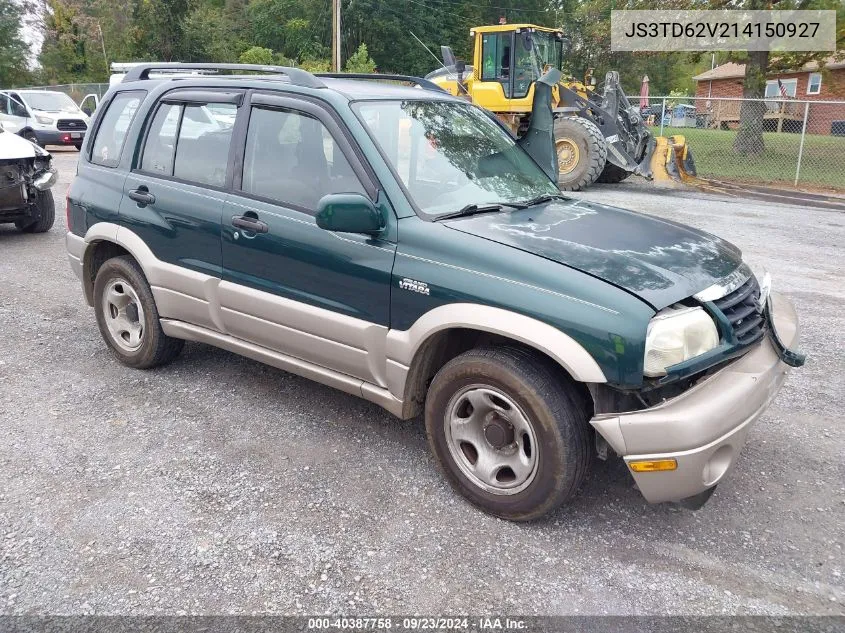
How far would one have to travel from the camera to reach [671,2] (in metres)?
19.2

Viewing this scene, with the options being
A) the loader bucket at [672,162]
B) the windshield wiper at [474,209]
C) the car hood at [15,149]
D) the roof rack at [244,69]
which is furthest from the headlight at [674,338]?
the loader bucket at [672,162]

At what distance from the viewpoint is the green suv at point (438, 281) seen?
290 centimetres

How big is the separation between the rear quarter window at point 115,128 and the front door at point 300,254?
122 cm

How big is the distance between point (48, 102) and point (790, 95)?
44.1 meters

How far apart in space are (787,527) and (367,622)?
1.96 m

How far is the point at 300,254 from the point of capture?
3719 mm

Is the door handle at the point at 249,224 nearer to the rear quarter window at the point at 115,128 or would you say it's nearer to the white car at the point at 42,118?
the rear quarter window at the point at 115,128

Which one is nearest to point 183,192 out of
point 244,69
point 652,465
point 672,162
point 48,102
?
point 244,69

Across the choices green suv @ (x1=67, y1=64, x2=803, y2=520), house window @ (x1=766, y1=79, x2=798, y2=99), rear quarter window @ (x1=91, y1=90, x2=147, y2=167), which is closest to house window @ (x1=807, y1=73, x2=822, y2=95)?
house window @ (x1=766, y1=79, x2=798, y2=99)

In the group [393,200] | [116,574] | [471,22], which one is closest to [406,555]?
[116,574]

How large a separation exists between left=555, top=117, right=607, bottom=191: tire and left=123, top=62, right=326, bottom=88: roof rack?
958cm

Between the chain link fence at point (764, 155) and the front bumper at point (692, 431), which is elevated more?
the chain link fence at point (764, 155)

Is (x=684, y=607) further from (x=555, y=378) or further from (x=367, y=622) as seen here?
(x=367, y=622)

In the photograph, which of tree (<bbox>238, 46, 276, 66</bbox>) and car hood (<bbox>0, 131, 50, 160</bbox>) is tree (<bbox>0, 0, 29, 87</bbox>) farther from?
car hood (<bbox>0, 131, 50, 160</bbox>)
